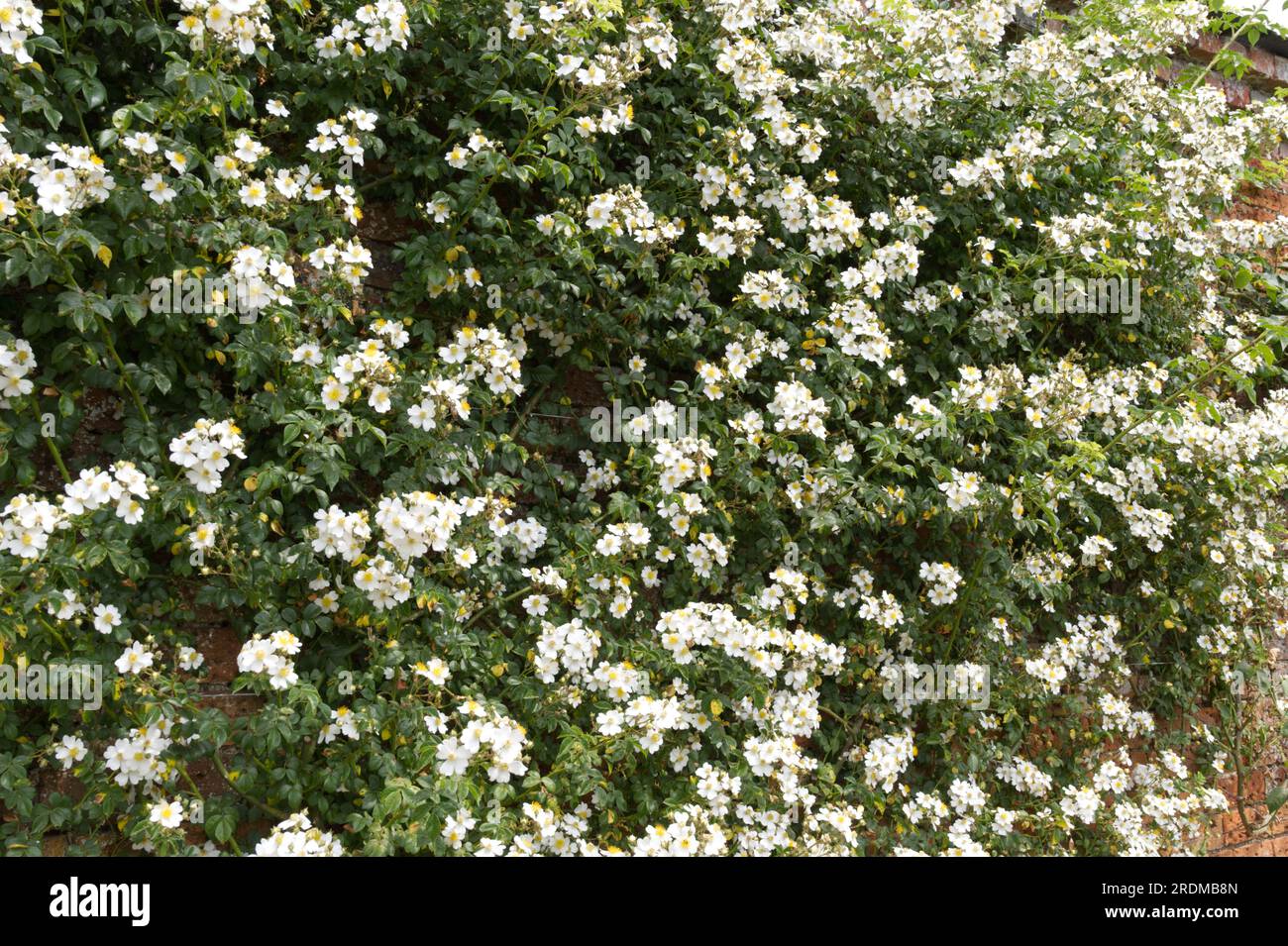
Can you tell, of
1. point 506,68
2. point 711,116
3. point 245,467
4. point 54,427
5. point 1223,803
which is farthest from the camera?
point 1223,803

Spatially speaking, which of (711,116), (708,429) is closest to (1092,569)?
(708,429)

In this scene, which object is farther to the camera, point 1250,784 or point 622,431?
point 1250,784

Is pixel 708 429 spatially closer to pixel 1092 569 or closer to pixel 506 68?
pixel 506 68

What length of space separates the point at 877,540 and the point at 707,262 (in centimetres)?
107

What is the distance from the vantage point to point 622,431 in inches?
108

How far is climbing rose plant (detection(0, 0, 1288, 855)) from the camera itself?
2.05 meters

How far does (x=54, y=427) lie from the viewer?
6.81 feet

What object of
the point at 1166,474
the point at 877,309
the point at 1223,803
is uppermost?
the point at 877,309

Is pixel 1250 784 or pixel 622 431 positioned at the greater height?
pixel 622 431

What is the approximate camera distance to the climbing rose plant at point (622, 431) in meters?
2.05

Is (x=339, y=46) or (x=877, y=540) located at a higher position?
(x=339, y=46)

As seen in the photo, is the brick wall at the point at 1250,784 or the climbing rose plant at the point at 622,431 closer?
the climbing rose plant at the point at 622,431

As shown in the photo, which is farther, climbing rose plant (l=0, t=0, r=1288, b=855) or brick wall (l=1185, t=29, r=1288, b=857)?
brick wall (l=1185, t=29, r=1288, b=857)

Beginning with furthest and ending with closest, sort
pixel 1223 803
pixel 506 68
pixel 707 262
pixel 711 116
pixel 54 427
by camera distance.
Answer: pixel 1223 803 → pixel 711 116 → pixel 707 262 → pixel 506 68 → pixel 54 427
